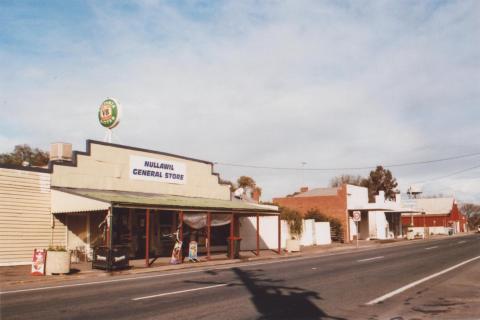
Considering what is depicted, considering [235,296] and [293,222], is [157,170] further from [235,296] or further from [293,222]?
[235,296]

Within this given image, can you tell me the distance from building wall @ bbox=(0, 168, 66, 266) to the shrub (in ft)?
64.1

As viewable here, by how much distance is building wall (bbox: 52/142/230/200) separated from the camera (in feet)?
77.6

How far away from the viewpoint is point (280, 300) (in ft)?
37.1

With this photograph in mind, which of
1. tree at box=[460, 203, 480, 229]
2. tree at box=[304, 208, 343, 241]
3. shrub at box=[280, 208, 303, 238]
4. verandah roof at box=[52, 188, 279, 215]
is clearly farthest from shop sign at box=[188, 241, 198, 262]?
tree at box=[460, 203, 480, 229]

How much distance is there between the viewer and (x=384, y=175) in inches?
3939

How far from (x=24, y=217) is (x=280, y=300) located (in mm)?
14437

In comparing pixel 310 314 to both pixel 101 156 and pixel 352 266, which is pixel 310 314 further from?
pixel 101 156

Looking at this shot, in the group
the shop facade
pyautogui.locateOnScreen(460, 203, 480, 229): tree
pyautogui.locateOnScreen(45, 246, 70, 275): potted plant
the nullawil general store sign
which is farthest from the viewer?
pyautogui.locateOnScreen(460, 203, 480, 229): tree

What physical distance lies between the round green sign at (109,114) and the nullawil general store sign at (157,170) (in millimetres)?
2117

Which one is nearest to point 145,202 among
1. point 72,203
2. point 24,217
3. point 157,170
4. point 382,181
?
point 72,203

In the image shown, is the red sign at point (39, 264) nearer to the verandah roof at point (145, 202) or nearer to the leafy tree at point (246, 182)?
the verandah roof at point (145, 202)

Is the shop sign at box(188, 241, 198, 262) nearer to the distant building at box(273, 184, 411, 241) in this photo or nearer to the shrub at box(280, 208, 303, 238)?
the shrub at box(280, 208, 303, 238)

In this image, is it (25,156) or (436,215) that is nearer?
(25,156)

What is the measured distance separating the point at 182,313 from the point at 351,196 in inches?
1725
